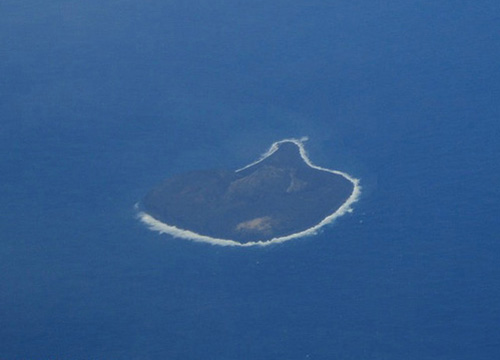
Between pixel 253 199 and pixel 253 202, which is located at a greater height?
pixel 253 199

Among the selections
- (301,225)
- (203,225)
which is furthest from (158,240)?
(301,225)

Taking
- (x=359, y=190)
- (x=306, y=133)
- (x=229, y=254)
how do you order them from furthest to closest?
(x=306, y=133), (x=359, y=190), (x=229, y=254)

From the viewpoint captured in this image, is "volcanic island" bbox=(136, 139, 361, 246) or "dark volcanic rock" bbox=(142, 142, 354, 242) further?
"dark volcanic rock" bbox=(142, 142, 354, 242)

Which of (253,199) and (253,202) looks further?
(253,199)

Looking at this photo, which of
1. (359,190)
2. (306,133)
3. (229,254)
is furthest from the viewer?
(306,133)

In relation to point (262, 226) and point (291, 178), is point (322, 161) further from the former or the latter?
point (262, 226)
